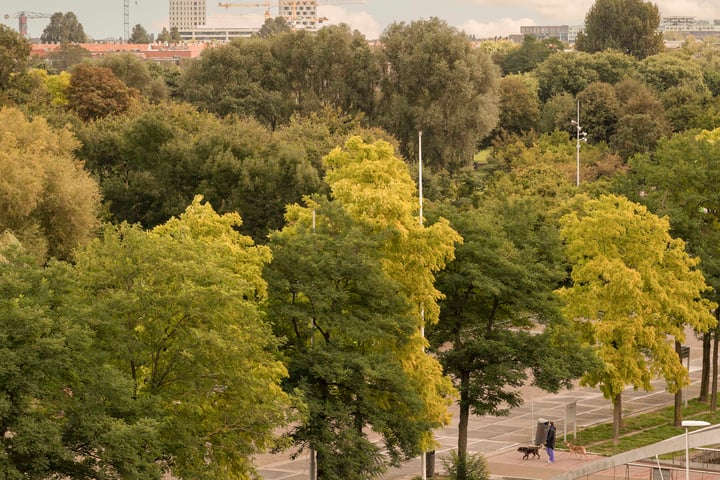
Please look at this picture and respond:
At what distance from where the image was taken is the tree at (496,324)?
158ft

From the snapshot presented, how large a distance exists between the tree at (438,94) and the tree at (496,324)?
2427 inches

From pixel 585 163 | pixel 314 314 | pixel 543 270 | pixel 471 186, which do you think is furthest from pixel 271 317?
pixel 585 163

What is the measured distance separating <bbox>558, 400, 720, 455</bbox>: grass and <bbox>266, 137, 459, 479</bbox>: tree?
37.1 feet

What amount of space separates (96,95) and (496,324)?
76039mm

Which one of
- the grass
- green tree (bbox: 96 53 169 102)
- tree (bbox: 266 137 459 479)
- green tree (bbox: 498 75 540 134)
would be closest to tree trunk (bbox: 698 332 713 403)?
the grass

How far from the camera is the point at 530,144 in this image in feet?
446

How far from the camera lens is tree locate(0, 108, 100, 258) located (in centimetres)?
6762

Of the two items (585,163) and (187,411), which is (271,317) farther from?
(585,163)

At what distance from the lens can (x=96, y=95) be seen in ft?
392

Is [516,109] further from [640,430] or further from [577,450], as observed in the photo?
[577,450]

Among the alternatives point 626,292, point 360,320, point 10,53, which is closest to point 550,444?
point 626,292

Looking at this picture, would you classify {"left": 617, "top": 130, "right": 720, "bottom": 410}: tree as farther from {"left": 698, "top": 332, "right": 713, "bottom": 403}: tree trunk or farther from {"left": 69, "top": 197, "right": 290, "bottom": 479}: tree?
{"left": 69, "top": 197, "right": 290, "bottom": 479}: tree

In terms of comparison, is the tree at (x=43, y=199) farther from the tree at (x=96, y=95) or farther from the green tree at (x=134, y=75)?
the green tree at (x=134, y=75)

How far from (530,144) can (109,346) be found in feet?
339
